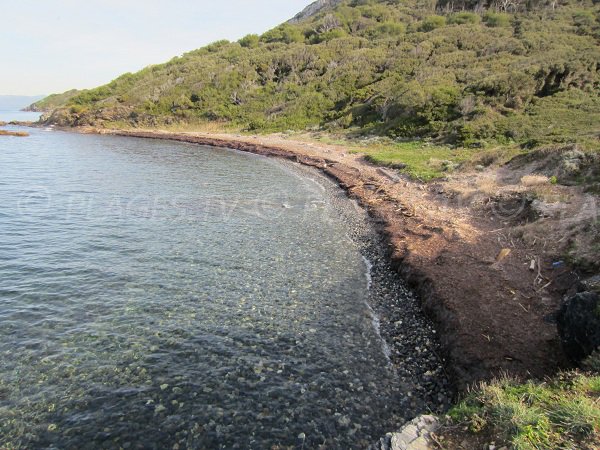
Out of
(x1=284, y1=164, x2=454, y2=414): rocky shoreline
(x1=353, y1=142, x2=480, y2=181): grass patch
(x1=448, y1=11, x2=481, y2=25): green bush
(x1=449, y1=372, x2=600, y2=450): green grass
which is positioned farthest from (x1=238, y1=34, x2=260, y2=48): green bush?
(x1=449, y1=372, x2=600, y2=450): green grass

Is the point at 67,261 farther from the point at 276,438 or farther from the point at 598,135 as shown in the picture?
the point at 598,135

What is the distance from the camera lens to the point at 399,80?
72.5 meters

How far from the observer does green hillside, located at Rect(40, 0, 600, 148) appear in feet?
148

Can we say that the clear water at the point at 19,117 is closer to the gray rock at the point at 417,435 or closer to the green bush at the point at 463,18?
the green bush at the point at 463,18

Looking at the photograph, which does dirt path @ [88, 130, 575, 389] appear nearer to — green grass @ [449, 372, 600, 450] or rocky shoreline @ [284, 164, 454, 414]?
rocky shoreline @ [284, 164, 454, 414]

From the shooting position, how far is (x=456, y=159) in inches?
1383

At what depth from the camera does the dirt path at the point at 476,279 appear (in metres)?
10.1

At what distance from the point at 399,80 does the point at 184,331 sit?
7240 centimetres

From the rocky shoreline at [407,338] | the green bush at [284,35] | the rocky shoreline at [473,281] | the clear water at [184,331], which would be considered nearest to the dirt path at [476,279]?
the rocky shoreline at [473,281]

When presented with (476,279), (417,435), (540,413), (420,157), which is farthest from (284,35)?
(540,413)

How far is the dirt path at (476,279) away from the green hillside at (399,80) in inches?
518

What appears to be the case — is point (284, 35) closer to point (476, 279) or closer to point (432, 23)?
point (432, 23)

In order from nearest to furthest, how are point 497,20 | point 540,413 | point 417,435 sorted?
point 540,413, point 417,435, point 497,20

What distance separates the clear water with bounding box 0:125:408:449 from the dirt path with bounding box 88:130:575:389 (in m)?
2.33
